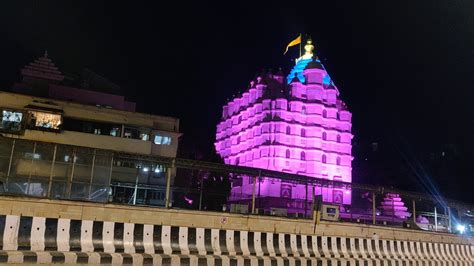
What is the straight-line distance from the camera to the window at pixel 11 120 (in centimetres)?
3728

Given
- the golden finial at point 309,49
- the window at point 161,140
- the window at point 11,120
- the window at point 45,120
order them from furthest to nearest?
the golden finial at point 309,49 → the window at point 161,140 → the window at point 45,120 → the window at point 11,120

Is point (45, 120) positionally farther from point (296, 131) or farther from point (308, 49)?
point (308, 49)

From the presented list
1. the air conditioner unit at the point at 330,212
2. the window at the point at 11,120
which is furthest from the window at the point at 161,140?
the air conditioner unit at the point at 330,212

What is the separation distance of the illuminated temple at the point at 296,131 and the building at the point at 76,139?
Answer: 26.9m

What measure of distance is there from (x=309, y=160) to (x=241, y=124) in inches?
616

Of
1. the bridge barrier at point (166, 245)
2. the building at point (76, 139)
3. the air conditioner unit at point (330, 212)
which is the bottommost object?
the bridge barrier at point (166, 245)

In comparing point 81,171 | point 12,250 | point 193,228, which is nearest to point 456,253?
point 193,228

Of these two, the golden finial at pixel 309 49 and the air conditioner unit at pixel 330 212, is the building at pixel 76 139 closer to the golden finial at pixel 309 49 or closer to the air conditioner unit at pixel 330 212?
the air conditioner unit at pixel 330 212

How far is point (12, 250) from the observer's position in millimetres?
11953

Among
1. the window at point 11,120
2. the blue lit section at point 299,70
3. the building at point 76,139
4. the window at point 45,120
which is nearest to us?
the building at point 76,139

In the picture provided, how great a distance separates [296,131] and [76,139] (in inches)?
1596

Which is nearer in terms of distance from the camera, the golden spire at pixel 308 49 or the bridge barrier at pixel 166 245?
the bridge barrier at pixel 166 245

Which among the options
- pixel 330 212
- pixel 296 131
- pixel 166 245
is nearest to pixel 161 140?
pixel 330 212

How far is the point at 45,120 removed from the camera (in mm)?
38625
